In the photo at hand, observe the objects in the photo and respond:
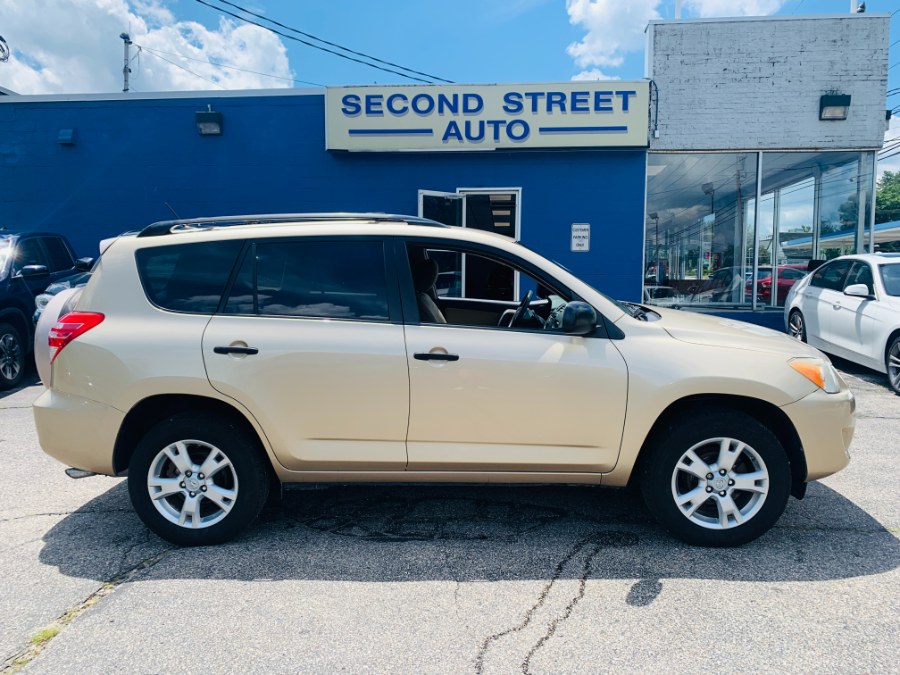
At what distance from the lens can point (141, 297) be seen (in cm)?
372

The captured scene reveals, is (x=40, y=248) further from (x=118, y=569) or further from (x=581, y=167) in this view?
(x=581, y=167)

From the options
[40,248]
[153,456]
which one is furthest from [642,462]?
[40,248]

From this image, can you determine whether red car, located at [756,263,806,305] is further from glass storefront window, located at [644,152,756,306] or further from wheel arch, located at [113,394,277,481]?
wheel arch, located at [113,394,277,481]

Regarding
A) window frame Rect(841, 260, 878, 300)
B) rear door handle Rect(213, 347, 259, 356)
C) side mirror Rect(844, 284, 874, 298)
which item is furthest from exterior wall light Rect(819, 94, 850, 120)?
rear door handle Rect(213, 347, 259, 356)

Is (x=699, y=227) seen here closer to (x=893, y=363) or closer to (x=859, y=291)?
(x=859, y=291)

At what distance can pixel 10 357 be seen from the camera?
8.05 m

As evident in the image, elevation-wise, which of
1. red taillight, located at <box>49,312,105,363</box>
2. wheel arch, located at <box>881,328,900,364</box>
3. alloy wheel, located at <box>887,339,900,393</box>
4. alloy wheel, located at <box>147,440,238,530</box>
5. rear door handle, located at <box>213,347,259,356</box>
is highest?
red taillight, located at <box>49,312,105,363</box>

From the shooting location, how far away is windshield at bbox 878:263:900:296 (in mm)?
7984

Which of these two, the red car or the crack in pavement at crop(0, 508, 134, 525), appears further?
the red car

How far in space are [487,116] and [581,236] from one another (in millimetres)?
2456

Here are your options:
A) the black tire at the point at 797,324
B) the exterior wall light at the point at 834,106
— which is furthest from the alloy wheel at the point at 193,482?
the exterior wall light at the point at 834,106

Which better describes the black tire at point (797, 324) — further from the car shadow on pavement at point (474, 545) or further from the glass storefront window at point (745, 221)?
the car shadow on pavement at point (474, 545)

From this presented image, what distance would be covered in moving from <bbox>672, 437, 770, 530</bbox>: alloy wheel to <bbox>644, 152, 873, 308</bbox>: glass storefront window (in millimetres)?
7921

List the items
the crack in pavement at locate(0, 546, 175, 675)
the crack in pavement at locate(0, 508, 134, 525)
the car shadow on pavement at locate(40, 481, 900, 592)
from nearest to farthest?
the crack in pavement at locate(0, 546, 175, 675) → the car shadow on pavement at locate(40, 481, 900, 592) → the crack in pavement at locate(0, 508, 134, 525)
